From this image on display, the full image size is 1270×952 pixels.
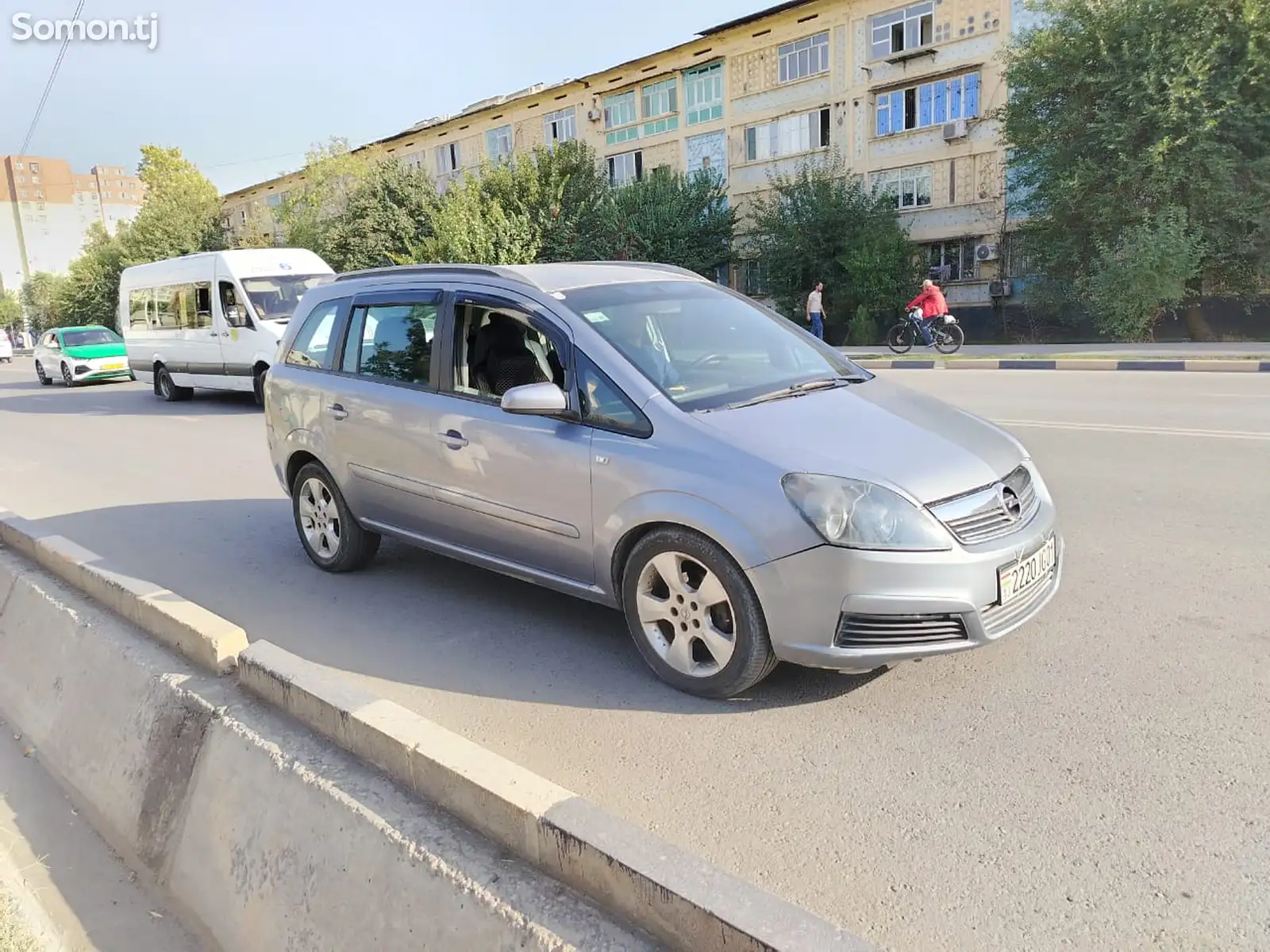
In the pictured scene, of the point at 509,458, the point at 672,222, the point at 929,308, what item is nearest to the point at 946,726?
the point at 509,458

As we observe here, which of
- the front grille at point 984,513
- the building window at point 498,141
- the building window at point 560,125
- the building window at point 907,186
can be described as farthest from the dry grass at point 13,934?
the building window at point 498,141

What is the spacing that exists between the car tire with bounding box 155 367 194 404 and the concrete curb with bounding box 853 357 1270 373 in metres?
12.0

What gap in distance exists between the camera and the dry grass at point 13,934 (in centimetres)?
282

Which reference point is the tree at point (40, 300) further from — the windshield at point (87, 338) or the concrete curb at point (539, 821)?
the concrete curb at point (539, 821)

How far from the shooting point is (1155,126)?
2027cm

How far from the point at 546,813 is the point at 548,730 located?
3.47 feet

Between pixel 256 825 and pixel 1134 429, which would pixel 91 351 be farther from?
pixel 256 825

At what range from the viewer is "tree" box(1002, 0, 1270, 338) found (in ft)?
63.7

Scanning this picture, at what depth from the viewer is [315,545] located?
569cm

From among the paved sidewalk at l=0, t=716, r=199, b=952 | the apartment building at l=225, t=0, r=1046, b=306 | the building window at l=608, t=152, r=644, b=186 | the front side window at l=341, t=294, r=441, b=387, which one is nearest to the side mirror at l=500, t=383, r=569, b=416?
the front side window at l=341, t=294, r=441, b=387

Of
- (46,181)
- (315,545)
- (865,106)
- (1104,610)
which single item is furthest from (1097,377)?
(46,181)

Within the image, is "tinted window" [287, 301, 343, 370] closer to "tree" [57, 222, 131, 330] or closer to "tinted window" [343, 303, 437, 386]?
"tinted window" [343, 303, 437, 386]

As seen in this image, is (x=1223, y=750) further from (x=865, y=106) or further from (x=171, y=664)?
(x=865, y=106)

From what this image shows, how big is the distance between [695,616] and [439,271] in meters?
2.44
